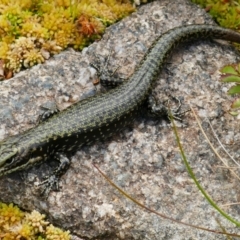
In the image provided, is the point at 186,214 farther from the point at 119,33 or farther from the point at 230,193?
the point at 119,33

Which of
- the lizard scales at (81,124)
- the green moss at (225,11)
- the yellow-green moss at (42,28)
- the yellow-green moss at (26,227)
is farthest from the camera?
→ the green moss at (225,11)

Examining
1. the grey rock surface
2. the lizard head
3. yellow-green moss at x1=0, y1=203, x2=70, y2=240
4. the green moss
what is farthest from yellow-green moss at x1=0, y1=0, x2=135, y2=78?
yellow-green moss at x1=0, y1=203, x2=70, y2=240

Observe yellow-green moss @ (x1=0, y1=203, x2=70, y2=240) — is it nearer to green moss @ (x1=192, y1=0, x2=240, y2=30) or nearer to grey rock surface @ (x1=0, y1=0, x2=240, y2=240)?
grey rock surface @ (x1=0, y1=0, x2=240, y2=240)

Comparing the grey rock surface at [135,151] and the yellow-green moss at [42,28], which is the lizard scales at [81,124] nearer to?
the grey rock surface at [135,151]

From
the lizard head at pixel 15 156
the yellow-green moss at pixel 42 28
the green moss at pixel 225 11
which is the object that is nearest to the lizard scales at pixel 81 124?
the lizard head at pixel 15 156

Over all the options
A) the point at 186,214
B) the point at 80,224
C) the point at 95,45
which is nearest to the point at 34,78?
the point at 95,45

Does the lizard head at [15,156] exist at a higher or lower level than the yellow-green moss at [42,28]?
lower
